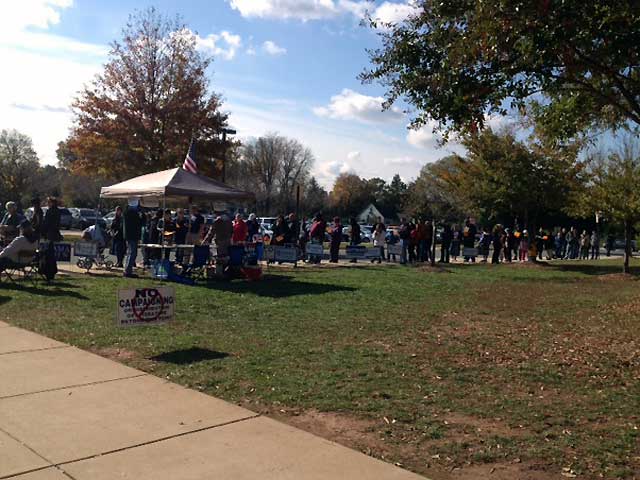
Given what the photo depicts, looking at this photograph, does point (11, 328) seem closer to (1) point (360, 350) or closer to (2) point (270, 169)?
(1) point (360, 350)

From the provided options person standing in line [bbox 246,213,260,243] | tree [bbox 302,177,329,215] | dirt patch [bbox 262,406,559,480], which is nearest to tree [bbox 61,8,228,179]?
person standing in line [bbox 246,213,260,243]

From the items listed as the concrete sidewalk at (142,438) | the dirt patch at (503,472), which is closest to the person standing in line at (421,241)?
the concrete sidewalk at (142,438)

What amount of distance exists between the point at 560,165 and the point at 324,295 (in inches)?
588

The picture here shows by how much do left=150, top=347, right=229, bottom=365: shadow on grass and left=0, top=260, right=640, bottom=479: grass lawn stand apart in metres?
0.03

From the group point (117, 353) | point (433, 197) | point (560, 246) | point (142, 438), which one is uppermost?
point (433, 197)

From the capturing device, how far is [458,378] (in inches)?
283

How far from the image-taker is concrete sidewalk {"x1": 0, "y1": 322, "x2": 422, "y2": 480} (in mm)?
4578

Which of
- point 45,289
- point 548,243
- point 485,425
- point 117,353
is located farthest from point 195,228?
point 548,243

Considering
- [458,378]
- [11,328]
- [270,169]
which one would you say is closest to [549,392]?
[458,378]

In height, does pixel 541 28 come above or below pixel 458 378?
above

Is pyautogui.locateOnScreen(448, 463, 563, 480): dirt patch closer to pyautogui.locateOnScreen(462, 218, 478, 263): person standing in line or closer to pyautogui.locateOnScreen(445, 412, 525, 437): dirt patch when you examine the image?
pyautogui.locateOnScreen(445, 412, 525, 437): dirt patch

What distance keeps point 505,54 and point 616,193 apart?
1312 centimetres

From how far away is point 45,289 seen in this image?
13.4 metres

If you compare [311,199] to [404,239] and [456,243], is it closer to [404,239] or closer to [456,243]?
[456,243]
